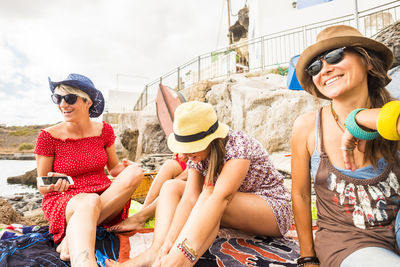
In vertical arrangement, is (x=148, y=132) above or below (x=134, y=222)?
above

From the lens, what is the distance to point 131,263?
1506 mm

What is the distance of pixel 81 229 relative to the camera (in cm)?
162

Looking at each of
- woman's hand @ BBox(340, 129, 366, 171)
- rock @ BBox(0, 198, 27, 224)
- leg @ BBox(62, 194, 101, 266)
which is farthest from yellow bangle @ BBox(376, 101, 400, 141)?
rock @ BBox(0, 198, 27, 224)

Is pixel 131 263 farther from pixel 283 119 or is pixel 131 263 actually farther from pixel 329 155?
pixel 283 119

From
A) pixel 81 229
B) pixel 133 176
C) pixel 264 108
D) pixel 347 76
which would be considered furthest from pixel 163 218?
pixel 264 108

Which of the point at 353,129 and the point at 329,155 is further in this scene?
the point at 329,155

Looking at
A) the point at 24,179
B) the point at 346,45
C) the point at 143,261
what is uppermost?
the point at 346,45

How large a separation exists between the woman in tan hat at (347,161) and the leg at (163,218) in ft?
2.87

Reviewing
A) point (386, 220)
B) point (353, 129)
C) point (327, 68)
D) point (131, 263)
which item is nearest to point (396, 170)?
point (386, 220)

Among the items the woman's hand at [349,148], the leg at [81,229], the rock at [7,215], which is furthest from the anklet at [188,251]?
the rock at [7,215]

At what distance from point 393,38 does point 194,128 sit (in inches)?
108

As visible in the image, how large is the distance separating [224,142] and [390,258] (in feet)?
3.57

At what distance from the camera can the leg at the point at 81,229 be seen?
147 centimetres

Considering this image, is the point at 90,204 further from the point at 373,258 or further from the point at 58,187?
the point at 373,258
